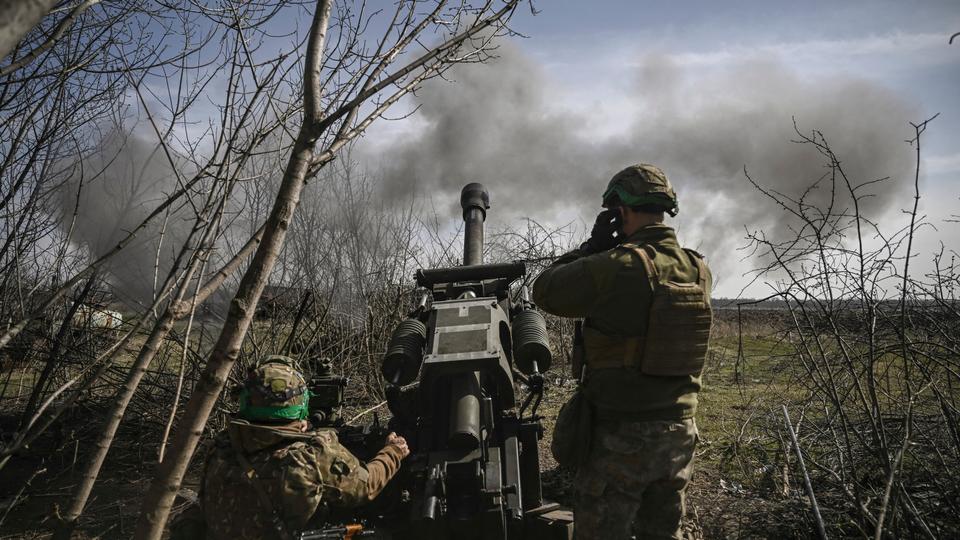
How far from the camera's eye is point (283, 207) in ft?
7.20

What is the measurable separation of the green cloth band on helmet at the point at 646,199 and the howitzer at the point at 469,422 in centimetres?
127

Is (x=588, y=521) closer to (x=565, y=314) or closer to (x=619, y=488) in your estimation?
(x=619, y=488)

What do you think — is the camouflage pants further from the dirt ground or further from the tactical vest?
the dirt ground

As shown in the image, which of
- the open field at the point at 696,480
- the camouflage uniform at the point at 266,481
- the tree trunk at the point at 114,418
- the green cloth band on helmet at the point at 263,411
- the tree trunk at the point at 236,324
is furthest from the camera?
the open field at the point at 696,480

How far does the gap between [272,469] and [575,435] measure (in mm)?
1419

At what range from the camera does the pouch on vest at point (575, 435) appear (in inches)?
118

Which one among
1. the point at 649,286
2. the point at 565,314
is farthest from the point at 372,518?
the point at 649,286

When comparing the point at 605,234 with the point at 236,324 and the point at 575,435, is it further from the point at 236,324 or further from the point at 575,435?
the point at 236,324

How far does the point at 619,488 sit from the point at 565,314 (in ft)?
2.77

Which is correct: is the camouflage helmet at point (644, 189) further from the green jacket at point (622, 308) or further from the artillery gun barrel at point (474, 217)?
the artillery gun barrel at point (474, 217)

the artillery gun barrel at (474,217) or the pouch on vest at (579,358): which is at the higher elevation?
the artillery gun barrel at (474,217)

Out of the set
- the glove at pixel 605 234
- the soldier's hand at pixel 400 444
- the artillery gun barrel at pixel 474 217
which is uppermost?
the artillery gun barrel at pixel 474 217

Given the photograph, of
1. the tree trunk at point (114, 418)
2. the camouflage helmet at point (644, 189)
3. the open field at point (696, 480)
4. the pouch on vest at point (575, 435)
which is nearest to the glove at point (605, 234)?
the camouflage helmet at point (644, 189)

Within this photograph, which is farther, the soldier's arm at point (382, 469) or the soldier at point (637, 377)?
the soldier's arm at point (382, 469)
